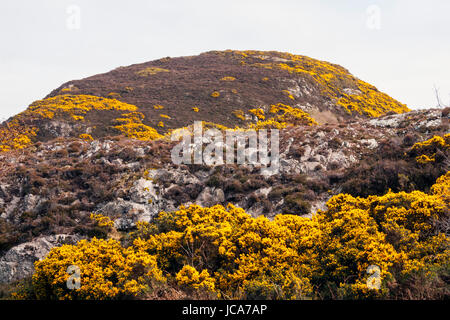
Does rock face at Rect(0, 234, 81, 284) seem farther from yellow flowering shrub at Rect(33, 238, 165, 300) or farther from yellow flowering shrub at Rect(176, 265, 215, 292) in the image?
yellow flowering shrub at Rect(176, 265, 215, 292)

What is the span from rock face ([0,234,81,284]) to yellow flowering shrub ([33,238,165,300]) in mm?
5410

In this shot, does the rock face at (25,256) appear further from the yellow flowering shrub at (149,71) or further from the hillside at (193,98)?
the yellow flowering shrub at (149,71)

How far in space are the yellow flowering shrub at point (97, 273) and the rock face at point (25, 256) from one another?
5.41 m

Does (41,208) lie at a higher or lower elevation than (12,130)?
lower

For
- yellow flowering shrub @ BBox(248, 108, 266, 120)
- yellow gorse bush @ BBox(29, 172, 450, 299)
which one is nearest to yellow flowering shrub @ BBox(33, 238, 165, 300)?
yellow gorse bush @ BBox(29, 172, 450, 299)

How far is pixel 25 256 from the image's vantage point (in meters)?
13.0

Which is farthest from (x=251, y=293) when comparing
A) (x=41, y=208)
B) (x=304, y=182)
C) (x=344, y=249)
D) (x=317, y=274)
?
(x=41, y=208)

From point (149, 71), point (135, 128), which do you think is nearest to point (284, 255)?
point (135, 128)

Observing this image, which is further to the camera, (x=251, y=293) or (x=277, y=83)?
(x=277, y=83)

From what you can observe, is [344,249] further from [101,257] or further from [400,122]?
[400,122]

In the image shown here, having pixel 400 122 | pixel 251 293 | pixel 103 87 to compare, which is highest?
pixel 103 87

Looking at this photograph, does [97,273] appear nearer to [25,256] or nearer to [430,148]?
[25,256]
